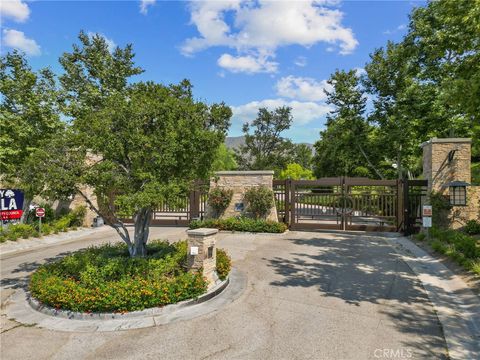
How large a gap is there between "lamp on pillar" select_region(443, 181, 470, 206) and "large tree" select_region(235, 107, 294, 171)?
100 ft

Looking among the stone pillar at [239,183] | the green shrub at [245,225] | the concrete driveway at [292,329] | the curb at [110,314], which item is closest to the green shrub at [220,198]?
the stone pillar at [239,183]

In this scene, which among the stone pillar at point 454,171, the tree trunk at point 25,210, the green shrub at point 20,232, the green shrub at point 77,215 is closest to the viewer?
the green shrub at point 20,232

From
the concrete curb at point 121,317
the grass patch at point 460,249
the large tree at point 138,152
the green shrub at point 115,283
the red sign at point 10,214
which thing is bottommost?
the concrete curb at point 121,317

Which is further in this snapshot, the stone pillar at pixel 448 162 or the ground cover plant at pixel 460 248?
the stone pillar at pixel 448 162

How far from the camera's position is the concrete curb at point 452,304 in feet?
17.3

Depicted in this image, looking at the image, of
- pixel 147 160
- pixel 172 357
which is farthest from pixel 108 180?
pixel 172 357

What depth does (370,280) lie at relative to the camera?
8.63 m

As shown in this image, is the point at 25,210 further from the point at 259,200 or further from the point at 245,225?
the point at 259,200

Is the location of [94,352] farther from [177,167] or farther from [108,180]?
[177,167]

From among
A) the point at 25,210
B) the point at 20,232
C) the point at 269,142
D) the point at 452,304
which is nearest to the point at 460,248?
the point at 452,304

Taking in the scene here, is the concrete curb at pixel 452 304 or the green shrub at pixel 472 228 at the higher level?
the green shrub at pixel 472 228

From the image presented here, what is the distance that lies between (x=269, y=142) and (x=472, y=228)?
33.5m

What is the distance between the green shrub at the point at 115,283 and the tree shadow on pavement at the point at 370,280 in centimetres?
278

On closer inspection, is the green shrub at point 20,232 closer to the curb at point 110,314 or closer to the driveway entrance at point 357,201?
the curb at point 110,314
